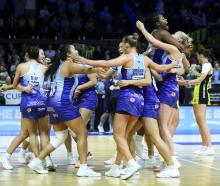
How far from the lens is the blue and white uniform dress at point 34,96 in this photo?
9.05 m

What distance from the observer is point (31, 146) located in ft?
30.3

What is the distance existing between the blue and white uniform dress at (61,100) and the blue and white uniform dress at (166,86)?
130 cm

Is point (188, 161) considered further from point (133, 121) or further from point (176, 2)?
point (176, 2)

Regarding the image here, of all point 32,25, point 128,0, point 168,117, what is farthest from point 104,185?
point 128,0

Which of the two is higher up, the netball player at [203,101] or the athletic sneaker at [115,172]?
the netball player at [203,101]

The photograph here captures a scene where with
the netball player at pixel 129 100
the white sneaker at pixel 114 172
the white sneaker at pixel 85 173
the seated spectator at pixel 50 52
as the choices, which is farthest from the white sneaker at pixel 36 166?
the seated spectator at pixel 50 52

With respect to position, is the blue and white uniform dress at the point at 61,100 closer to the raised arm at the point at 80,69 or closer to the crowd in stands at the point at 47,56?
the raised arm at the point at 80,69

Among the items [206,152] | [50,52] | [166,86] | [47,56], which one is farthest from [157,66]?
[50,52]

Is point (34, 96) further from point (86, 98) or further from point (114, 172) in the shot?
point (114, 172)

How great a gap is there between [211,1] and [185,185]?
1801 cm

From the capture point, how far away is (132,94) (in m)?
8.20

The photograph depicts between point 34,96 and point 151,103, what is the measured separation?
1.83 meters

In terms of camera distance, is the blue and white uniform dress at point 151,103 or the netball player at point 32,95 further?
the netball player at point 32,95

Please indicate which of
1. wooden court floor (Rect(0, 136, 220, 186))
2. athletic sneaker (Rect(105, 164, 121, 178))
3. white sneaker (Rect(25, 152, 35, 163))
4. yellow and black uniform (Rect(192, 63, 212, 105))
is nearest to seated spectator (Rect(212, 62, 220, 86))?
yellow and black uniform (Rect(192, 63, 212, 105))
